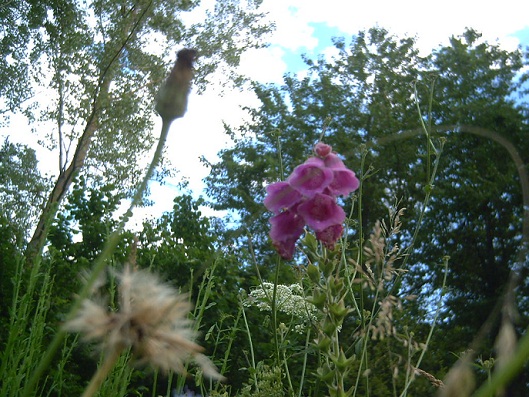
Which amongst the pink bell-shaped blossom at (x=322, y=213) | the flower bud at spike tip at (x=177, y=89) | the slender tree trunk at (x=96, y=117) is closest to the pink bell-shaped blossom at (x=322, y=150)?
the pink bell-shaped blossom at (x=322, y=213)

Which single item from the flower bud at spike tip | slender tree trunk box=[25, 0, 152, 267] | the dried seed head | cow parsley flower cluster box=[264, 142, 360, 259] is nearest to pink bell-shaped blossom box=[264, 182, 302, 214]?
cow parsley flower cluster box=[264, 142, 360, 259]

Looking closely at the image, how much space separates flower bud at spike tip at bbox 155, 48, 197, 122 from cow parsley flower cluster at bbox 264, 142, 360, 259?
22.1 inches

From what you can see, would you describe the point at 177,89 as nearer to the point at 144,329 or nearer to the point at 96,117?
the point at 144,329

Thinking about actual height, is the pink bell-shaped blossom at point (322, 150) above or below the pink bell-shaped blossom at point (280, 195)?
above

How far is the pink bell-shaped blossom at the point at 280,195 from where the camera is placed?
122cm

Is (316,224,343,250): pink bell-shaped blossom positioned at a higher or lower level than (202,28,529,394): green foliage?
lower

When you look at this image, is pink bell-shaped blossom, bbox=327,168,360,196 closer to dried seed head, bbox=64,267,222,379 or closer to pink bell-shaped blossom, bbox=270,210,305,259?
pink bell-shaped blossom, bbox=270,210,305,259

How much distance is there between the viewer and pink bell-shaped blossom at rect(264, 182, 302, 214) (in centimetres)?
122

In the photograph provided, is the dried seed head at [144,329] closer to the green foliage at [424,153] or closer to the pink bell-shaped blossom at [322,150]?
the pink bell-shaped blossom at [322,150]

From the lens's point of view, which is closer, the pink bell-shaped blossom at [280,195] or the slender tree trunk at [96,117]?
the pink bell-shaped blossom at [280,195]

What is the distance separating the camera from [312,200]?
119 cm

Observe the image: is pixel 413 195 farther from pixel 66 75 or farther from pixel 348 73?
pixel 66 75

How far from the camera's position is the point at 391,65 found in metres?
17.3

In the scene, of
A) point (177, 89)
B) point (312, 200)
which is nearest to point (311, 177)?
point (312, 200)
